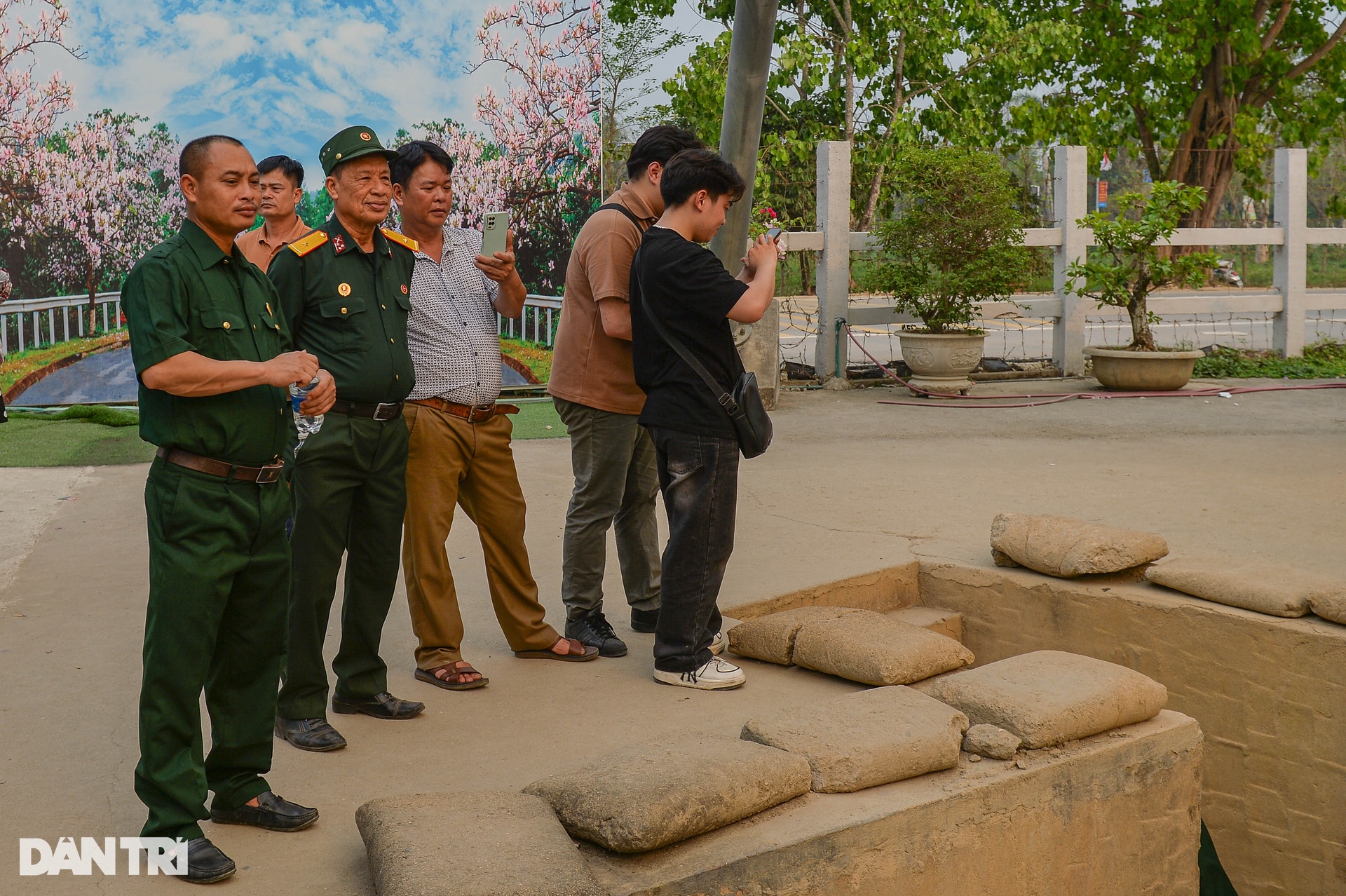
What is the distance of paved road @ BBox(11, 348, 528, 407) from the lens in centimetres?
1005

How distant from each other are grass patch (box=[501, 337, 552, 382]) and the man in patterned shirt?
6.97m

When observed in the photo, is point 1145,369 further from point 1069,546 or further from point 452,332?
point 452,332

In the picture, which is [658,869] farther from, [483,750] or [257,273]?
[257,273]

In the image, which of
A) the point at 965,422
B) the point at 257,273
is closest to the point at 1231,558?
the point at 257,273

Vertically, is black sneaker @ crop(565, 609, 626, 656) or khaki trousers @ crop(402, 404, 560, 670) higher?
khaki trousers @ crop(402, 404, 560, 670)

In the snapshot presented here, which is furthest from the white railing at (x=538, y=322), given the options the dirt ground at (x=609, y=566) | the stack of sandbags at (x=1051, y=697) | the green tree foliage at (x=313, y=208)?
the stack of sandbags at (x=1051, y=697)

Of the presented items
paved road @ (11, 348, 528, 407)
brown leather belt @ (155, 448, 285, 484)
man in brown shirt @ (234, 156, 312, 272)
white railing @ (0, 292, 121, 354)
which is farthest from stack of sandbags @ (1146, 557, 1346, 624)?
white railing @ (0, 292, 121, 354)

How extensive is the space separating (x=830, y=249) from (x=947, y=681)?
7.88 meters

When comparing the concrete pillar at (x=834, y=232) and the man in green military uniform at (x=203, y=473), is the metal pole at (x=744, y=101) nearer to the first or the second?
the man in green military uniform at (x=203, y=473)

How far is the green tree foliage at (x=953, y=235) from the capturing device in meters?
10.5

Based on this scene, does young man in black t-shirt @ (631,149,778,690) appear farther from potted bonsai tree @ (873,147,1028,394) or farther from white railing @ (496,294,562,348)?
potted bonsai tree @ (873,147,1028,394)

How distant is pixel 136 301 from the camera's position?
256cm

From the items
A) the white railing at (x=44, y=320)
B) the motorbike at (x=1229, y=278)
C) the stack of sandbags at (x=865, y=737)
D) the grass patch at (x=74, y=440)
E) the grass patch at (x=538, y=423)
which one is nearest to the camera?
the stack of sandbags at (x=865, y=737)

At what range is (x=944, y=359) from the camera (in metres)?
10.8
